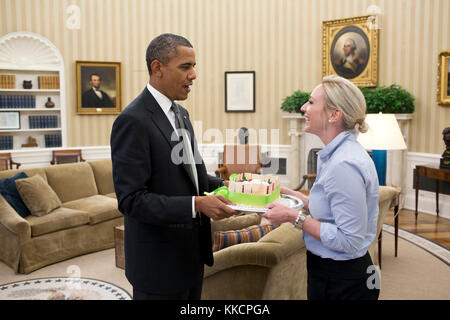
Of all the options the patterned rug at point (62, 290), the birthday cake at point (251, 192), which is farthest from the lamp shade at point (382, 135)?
the patterned rug at point (62, 290)

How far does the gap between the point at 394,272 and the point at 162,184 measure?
11.3 ft

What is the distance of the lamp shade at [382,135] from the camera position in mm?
4246

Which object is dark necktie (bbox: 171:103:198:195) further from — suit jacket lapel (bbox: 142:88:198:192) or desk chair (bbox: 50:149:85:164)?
desk chair (bbox: 50:149:85:164)

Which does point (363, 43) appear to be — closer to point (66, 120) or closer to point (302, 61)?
point (302, 61)

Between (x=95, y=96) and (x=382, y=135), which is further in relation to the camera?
(x=95, y=96)

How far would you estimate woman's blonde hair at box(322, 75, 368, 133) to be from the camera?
5.59ft

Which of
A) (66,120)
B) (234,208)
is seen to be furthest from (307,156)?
(234,208)

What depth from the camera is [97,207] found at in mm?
5117

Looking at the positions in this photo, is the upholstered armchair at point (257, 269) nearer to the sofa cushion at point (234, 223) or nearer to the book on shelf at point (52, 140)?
the sofa cushion at point (234, 223)

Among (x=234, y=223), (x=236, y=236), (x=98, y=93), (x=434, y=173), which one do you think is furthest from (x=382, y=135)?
(x=98, y=93)

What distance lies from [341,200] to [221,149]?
7.46m

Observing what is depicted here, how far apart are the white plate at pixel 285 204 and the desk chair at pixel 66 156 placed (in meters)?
6.97

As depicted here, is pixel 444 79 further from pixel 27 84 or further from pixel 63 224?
pixel 27 84

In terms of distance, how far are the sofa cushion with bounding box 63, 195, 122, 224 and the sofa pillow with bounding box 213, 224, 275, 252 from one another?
2.62 meters
